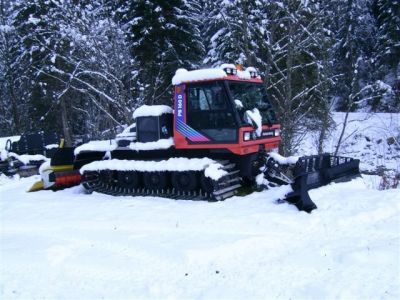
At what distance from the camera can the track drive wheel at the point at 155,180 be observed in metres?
8.82

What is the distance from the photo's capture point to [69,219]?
691cm

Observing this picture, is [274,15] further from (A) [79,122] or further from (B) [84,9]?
(A) [79,122]

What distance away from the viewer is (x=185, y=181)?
28.0ft

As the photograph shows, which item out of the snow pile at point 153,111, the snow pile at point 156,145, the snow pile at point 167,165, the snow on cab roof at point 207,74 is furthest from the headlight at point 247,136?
the snow pile at point 153,111

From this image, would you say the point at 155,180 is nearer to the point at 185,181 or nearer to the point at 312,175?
the point at 185,181

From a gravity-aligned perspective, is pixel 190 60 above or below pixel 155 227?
above

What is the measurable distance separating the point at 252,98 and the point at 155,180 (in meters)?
2.79

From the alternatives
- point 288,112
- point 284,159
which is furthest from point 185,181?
point 288,112

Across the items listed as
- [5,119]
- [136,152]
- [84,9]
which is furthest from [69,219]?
[5,119]

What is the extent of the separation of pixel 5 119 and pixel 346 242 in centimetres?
3218

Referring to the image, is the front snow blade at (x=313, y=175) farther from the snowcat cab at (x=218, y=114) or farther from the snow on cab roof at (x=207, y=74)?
the snow on cab roof at (x=207, y=74)

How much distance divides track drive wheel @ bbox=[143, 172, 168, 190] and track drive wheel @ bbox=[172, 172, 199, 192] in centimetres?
25

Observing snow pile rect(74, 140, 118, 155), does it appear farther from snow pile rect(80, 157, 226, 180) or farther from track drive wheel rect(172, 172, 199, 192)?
track drive wheel rect(172, 172, 199, 192)

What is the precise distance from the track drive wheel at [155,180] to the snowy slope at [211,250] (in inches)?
48.3
